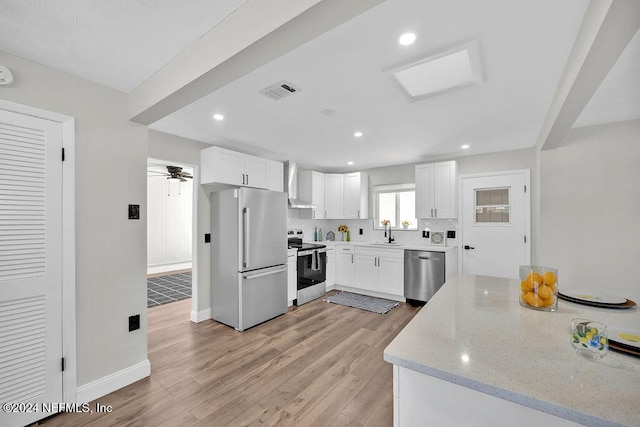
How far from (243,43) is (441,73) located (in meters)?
1.45

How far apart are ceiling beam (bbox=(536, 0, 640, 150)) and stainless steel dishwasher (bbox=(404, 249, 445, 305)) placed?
2.51m

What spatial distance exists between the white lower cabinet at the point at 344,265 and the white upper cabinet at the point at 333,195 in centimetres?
71

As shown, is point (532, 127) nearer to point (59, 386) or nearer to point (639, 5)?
point (639, 5)

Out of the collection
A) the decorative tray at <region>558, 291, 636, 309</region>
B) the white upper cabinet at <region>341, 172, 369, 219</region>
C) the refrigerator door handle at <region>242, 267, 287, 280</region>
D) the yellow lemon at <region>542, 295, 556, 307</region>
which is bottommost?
the refrigerator door handle at <region>242, 267, 287, 280</region>

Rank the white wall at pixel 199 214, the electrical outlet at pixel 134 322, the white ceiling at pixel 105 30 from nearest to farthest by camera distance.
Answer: the white ceiling at pixel 105 30
the electrical outlet at pixel 134 322
the white wall at pixel 199 214

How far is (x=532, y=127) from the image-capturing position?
3.10 m

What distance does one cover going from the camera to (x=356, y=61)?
180 cm

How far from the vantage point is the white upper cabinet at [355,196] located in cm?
530

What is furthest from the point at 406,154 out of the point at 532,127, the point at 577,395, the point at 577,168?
the point at 577,395

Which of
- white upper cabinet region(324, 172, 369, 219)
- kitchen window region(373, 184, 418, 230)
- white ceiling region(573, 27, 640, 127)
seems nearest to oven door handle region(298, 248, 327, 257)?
white upper cabinet region(324, 172, 369, 219)

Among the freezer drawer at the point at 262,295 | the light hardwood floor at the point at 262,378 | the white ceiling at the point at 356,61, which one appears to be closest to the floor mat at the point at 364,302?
the light hardwood floor at the point at 262,378

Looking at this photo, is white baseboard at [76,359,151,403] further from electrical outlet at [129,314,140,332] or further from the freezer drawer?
the freezer drawer

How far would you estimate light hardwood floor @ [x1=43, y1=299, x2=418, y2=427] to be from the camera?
73.6 inches

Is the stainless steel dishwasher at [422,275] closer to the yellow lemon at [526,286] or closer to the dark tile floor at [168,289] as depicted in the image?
the yellow lemon at [526,286]
